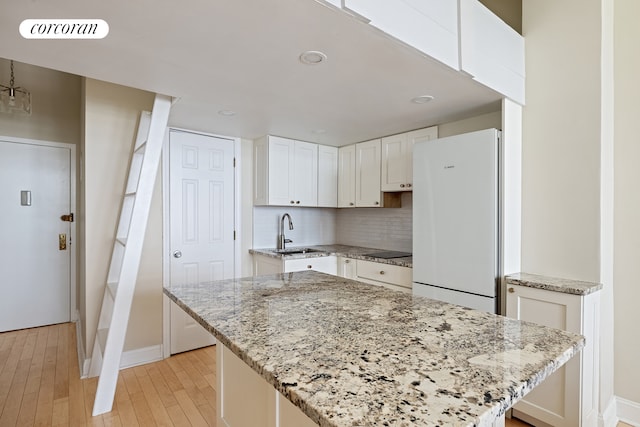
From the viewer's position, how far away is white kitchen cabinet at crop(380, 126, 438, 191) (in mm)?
3036

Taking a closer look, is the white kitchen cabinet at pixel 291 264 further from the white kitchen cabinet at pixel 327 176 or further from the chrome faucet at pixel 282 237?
the white kitchen cabinet at pixel 327 176

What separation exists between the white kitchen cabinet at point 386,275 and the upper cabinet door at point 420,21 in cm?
168

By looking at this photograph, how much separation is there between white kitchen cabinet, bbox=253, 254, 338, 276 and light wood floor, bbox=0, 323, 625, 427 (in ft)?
3.00

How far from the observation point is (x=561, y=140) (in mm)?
2068

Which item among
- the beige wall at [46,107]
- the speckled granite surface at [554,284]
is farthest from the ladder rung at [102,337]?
the speckled granite surface at [554,284]

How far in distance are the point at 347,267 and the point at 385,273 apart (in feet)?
1.71

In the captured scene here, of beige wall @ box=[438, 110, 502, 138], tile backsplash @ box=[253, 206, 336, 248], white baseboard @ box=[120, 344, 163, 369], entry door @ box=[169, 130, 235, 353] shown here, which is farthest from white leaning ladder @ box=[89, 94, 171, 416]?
beige wall @ box=[438, 110, 502, 138]

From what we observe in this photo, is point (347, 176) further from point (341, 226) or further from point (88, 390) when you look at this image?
point (88, 390)

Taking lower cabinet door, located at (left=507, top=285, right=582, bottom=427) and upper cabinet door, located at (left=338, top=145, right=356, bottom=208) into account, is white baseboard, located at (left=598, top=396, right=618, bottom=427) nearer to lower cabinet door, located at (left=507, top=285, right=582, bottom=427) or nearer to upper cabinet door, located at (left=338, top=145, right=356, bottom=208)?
lower cabinet door, located at (left=507, top=285, right=582, bottom=427)

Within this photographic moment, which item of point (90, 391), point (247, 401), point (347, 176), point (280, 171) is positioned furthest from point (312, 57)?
point (90, 391)

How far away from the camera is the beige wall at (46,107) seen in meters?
3.45

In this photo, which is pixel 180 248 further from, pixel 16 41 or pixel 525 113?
pixel 525 113

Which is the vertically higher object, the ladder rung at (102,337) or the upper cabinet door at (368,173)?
the upper cabinet door at (368,173)

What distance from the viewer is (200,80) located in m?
1.94
